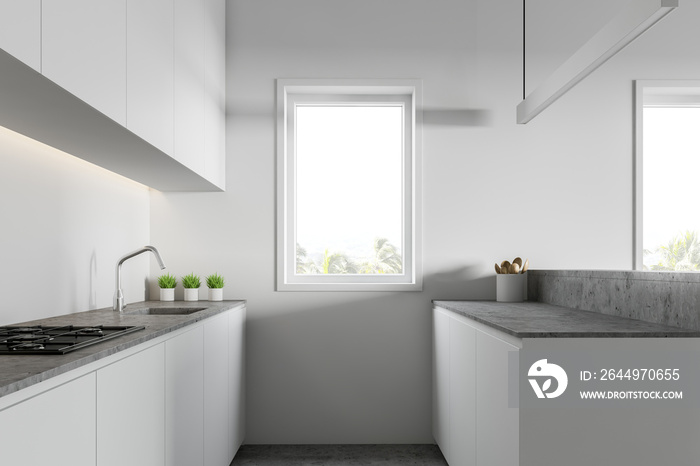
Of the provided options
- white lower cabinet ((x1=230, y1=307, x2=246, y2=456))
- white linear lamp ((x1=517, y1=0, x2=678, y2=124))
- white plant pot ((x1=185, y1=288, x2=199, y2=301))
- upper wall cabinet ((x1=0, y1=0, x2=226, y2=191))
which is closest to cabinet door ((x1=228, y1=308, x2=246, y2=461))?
white lower cabinet ((x1=230, y1=307, x2=246, y2=456))

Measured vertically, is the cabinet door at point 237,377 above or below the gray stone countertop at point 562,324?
below

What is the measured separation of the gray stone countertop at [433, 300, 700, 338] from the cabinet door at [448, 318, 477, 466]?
112 mm

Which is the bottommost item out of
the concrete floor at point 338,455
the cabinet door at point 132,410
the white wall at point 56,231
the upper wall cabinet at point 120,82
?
the concrete floor at point 338,455

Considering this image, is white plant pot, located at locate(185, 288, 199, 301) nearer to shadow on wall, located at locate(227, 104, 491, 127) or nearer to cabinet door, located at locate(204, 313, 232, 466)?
cabinet door, located at locate(204, 313, 232, 466)

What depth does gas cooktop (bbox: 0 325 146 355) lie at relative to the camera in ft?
4.49

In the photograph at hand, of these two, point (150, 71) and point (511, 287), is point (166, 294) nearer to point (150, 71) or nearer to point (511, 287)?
point (150, 71)

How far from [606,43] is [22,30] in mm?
1740

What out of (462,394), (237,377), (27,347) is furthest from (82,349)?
(237,377)

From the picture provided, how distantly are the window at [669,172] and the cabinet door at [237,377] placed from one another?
243 cm

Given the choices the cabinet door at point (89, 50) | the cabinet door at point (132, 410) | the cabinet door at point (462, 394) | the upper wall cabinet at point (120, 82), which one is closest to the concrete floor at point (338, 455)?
the cabinet door at point (462, 394)

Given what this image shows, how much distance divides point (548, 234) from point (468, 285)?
1.88 feet

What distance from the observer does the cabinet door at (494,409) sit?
182 cm

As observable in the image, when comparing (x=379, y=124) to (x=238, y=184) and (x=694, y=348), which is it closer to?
(x=238, y=184)

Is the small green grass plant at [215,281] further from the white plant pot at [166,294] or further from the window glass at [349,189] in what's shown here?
the window glass at [349,189]
